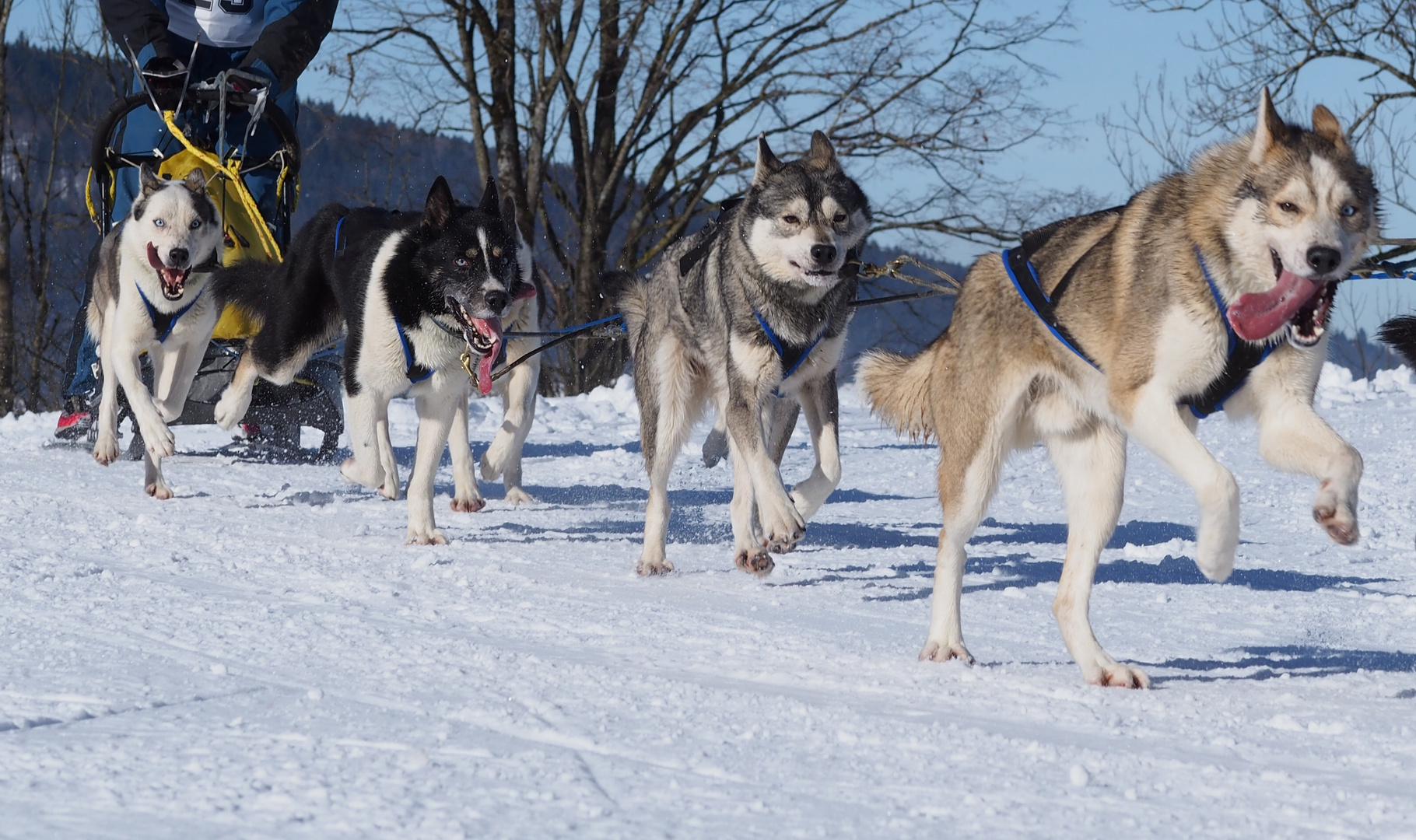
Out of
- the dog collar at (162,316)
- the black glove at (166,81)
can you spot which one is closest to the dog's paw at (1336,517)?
the dog collar at (162,316)

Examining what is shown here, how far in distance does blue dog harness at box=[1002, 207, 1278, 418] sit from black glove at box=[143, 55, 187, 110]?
4.40 metres

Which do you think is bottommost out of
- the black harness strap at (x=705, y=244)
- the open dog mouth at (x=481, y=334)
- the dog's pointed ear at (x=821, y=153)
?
the open dog mouth at (x=481, y=334)

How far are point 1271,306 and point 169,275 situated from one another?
4.59m

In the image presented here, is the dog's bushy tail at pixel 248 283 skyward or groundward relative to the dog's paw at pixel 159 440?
skyward

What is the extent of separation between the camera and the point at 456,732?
2.49m

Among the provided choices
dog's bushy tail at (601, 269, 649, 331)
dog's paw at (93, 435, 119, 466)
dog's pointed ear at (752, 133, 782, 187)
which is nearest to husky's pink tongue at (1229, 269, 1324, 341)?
dog's pointed ear at (752, 133, 782, 187)

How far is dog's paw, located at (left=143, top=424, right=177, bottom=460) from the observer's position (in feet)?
19.0

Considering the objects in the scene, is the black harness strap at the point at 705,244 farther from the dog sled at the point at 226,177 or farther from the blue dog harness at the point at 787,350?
the dog sled at the point at 226,177

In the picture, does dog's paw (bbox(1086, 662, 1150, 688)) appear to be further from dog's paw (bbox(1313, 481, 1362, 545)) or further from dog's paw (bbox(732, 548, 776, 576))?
dog's paw (bbox(732, 548, 776, 576))

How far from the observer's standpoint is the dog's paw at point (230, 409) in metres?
6.24

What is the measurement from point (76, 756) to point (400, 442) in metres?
7.44

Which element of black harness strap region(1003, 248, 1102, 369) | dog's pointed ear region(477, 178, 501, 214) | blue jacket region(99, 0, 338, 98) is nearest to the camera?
black harness strap region(1003, 248, 1102, 369)

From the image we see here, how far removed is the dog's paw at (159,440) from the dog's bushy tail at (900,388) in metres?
3.04

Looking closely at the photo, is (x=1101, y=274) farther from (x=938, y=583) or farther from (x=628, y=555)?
(x=628, y=555)
